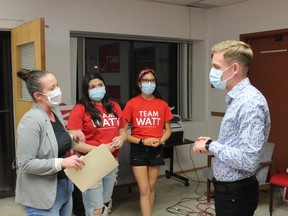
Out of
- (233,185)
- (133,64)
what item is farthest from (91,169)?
(133,64)

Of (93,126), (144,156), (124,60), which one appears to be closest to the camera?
(93,126)

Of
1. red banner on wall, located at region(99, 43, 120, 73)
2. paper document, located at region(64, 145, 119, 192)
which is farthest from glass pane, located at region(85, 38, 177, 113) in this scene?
paper document, located at region(64, 145, 119, 192)

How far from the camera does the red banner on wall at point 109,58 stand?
434 cm

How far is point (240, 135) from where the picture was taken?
1.40 m

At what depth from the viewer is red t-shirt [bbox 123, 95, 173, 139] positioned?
2.79m

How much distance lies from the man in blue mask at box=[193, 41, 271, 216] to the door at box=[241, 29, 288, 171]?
277cm

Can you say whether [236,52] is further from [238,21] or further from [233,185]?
[238,21]

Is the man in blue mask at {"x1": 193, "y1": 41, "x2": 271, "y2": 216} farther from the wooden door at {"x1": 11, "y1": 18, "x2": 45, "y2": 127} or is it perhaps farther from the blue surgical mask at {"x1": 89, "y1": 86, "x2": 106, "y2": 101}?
the wooden door at {"x1": 11, "y1": 18, "x2": 45, "y2": 127}

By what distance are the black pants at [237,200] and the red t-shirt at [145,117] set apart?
1292 millimetres

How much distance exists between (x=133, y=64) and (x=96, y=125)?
7.69ft

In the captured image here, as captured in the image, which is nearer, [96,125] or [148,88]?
[96,125]

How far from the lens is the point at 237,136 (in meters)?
1.44

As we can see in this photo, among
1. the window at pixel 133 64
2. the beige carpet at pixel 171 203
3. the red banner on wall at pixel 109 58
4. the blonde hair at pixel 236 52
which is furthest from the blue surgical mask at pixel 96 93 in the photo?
the red banner on wall at pixel 109 58

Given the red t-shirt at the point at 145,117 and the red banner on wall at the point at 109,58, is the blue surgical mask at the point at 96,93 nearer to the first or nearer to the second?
the red t-shirt at the point at 145,117
